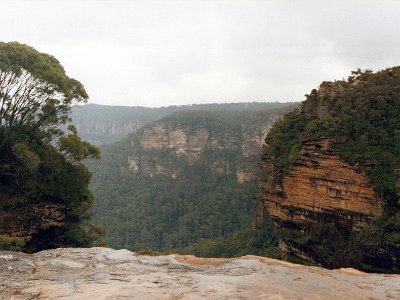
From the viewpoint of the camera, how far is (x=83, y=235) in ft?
78.6

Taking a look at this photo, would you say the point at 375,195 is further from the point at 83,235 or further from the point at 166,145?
the point at 166,145

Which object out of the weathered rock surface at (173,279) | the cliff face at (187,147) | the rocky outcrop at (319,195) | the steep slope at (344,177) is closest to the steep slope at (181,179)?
the cliff face at (187,147)

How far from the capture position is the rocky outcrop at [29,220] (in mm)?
19406

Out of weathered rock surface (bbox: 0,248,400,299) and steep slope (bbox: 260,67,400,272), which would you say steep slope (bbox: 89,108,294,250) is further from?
weathered rock surface (bbox: 0,248,400,299)

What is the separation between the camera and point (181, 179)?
419 ft

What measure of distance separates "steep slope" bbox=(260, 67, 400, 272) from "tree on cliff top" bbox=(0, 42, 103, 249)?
18.7 meters

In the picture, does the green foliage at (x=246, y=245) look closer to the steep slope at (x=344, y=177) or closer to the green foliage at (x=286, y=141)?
the steep slope at (x=344, y=177)

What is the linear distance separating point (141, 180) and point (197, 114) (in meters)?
38.1

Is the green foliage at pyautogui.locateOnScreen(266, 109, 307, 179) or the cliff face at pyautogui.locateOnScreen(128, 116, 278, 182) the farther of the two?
the cliff face at pyautogui.locateOnScreen(128, 116, 278, 182)

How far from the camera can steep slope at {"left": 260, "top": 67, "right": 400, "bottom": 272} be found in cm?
2864

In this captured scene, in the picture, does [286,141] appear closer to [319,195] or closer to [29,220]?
[319,195]

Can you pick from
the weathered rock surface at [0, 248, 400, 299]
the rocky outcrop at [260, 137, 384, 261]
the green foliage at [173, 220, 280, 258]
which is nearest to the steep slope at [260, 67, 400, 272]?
the rocky outcrop at [260, 137, 384, 261]

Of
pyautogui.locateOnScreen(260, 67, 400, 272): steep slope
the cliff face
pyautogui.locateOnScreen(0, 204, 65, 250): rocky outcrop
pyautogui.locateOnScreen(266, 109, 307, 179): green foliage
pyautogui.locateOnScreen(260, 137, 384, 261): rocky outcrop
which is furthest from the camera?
the cliff face

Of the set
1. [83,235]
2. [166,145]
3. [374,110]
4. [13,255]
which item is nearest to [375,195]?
[374,110]
